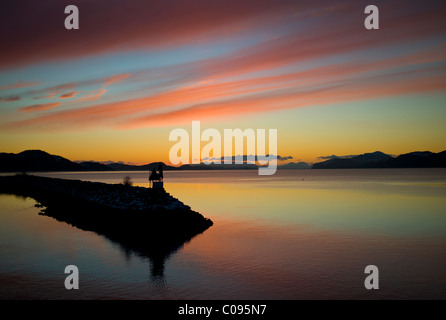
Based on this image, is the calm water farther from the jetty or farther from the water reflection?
the jetty

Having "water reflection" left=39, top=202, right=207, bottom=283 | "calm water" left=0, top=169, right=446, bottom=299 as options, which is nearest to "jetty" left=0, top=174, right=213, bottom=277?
"water reflection" left=39, top=202, right=207, bottom=283

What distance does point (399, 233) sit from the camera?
906 inches

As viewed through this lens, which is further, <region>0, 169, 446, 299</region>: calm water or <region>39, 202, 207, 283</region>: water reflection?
<region>39, 202, 207, 283</region>: water reflection

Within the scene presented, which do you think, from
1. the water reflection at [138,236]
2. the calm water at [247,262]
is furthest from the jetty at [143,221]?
the calm water at [247,262]

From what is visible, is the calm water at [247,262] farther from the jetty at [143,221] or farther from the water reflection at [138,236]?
the jetty at [143,221]

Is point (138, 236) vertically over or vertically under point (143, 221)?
under

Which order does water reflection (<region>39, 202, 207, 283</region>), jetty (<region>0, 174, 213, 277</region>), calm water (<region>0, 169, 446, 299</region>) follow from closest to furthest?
calm water (<region>0, 169, 446, 299</region>) → water reflection (<region>39, 202, 207, 283</region>) → jetty (<region>0, 174, 213, 277</region>)

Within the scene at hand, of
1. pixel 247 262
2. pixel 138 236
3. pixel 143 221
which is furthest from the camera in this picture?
pixel 143 221

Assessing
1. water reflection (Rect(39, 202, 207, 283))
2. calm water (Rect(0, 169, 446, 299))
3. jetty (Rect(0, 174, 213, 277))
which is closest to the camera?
calm water (Rect(0, 169, 446, 299))

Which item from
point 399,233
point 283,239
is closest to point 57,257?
point 283,239

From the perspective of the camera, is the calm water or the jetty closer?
the calm water

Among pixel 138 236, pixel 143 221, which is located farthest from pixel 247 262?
pixel 143 221

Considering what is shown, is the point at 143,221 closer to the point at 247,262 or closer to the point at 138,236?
the point at 138,236

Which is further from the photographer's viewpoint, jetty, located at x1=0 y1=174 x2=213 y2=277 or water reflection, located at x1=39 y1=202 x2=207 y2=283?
jetty, located at x1=0 y1=174 x2=213 y2=277
